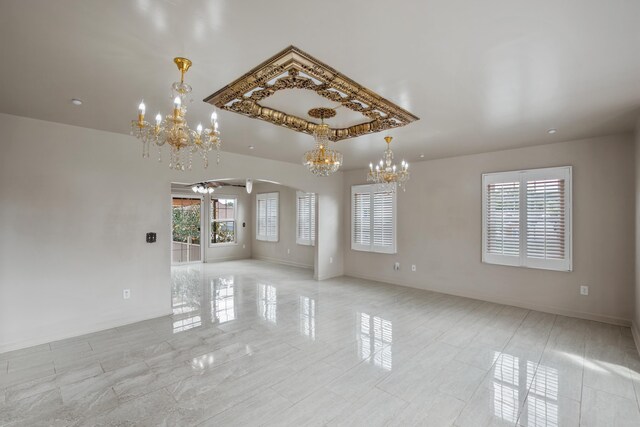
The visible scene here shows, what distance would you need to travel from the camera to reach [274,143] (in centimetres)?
467

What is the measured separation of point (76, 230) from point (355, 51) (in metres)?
4.09

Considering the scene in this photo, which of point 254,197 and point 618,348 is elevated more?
point 254,197

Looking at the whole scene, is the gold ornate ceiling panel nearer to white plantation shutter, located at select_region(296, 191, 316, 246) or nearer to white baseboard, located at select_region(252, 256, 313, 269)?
white plantation shutter, located at select_region(296, 191, 316, 246)

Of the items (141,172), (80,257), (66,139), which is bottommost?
(80,257)

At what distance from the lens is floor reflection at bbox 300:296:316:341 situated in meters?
3.95

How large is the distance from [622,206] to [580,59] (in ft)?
10.5

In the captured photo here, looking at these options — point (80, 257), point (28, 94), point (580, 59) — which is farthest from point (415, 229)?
point (28, 94)

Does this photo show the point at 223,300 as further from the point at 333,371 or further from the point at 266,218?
the point at 266,218

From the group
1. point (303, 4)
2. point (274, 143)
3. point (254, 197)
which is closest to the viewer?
point (303, 4)

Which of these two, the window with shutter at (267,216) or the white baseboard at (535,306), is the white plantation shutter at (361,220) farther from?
the window with shutter at (267,216)

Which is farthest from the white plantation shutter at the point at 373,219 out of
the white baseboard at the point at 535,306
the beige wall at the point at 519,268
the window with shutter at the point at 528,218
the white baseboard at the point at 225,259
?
the white baseboard at the point at 225,259

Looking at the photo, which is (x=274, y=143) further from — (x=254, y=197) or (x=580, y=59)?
(x=254, y=197)

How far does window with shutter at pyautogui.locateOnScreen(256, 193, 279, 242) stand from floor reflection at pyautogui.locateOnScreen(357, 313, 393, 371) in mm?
5615

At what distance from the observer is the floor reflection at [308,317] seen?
3948mm
